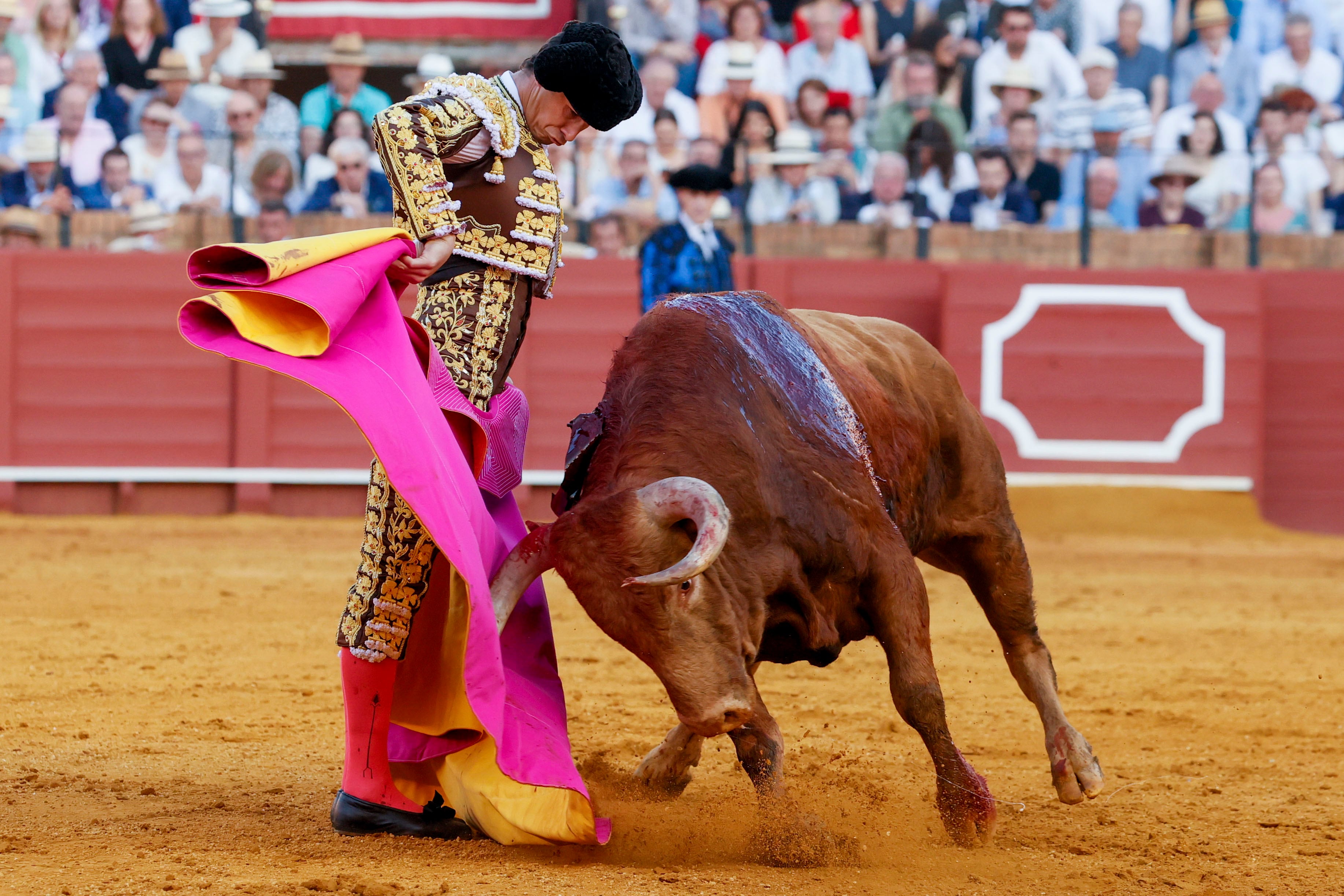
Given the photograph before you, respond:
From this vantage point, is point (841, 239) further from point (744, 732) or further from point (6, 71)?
point (744, 732)

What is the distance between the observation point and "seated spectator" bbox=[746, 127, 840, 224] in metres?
8.21

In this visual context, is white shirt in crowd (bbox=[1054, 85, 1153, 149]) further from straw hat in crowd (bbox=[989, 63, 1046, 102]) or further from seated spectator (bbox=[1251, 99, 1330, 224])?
seated spectator (bbox=[1251, 99, 1330, 224])

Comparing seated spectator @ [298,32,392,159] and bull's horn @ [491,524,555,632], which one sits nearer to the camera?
bull's horn @ [491,524,555,632]

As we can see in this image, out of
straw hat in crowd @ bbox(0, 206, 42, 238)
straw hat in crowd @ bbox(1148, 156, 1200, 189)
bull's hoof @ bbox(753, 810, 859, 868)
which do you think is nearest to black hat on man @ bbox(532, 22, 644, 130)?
bull's hoof @ bbox(753, 810, 859, 868)

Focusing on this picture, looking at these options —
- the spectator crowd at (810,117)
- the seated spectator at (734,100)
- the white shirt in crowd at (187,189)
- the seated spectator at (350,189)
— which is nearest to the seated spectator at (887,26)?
the spectator crowd at (810,117)

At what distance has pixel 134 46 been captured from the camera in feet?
28.8

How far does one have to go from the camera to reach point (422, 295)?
8.71 feet

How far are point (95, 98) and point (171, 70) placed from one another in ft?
1.47

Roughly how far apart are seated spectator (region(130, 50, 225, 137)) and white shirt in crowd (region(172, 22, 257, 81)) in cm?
26

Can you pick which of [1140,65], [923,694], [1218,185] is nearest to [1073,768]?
[923,694]

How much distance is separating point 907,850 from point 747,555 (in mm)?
598

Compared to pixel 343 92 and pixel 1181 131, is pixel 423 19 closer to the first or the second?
pixel 343 92

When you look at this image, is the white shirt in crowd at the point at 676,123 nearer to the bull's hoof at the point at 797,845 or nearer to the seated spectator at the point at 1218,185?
the seated spectator at the point at 1218,185

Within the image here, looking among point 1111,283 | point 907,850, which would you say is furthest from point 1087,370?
point 907,850
